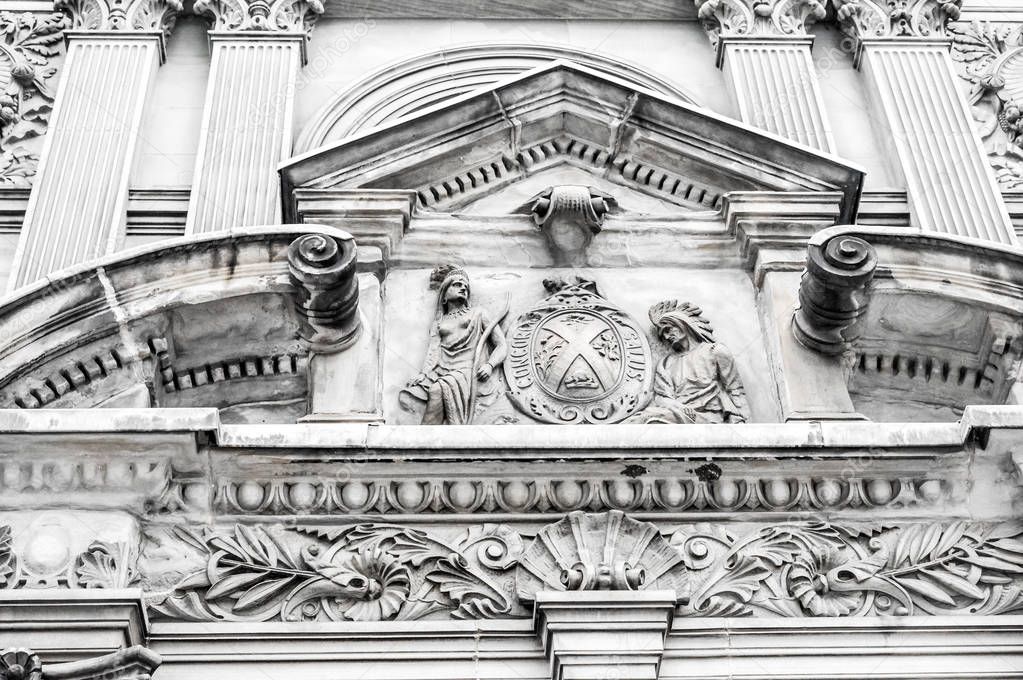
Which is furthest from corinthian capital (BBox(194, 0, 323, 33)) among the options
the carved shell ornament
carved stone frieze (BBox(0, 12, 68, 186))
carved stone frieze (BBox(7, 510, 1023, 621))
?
the carved shell ornament

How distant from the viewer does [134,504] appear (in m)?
7.83

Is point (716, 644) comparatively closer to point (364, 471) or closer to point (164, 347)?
point (364, 471)

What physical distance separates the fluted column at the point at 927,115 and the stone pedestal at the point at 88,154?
5.16 m

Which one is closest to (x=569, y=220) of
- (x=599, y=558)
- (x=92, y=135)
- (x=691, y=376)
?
(x=691, y=376)

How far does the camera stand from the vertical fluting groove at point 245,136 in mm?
10453

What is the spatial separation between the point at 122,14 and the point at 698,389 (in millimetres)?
5572

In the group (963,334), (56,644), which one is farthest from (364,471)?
(963,334)

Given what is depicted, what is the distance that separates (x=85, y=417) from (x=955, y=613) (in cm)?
424

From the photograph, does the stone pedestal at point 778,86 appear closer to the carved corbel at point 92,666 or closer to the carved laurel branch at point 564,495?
the carved laurel branch at point 564,495

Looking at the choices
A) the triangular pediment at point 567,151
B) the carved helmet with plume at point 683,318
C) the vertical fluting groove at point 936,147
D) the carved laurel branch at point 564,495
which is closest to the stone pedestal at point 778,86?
the vertical fluting groove at point 936,147

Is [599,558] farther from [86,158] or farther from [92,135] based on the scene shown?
[92,135]

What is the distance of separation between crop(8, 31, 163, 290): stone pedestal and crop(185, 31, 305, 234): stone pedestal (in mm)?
482

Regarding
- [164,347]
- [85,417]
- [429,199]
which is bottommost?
[85,417]

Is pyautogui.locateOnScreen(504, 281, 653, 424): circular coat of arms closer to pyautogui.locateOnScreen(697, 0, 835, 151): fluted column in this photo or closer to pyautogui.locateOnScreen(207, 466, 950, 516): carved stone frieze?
pyautogui.locateOnScreen(207, 466, 950, 516): carved stone frieze
